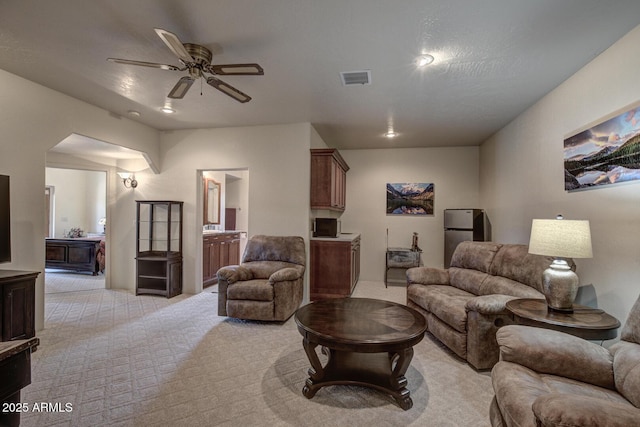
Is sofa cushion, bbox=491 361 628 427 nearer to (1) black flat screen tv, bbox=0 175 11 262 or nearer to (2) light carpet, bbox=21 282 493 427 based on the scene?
(2) light carpet, bbox=21 282 493 427

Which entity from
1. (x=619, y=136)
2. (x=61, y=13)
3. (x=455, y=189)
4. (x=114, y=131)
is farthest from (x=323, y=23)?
(x=455, y=189)

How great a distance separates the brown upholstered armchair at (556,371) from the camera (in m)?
1.40

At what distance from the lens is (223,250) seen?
612 centimetres

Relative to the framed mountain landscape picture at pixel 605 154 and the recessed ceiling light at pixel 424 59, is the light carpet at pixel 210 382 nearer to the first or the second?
the framed mountain landscape picture at pixel 605 154

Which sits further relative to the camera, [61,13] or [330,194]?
[330,194]

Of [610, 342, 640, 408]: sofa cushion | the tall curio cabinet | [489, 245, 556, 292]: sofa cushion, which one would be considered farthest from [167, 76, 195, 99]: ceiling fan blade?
[489, 245, 556, 292]: sofa cushion

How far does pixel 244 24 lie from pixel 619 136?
305cm

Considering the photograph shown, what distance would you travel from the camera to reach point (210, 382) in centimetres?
235

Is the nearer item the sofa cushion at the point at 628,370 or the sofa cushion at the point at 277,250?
the sofa cushion at the point at 628,370

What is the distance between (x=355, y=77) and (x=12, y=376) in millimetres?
3172

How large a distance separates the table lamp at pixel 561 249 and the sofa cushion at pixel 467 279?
3.57ft

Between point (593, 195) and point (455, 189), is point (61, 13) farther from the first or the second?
point (455, 189)

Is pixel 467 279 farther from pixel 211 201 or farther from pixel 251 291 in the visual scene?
pixel 211 201

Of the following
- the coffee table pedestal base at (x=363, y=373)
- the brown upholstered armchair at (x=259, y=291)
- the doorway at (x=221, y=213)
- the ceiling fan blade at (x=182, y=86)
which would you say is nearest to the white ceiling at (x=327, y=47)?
the ceiling fan blade at (x=182, y=86)
